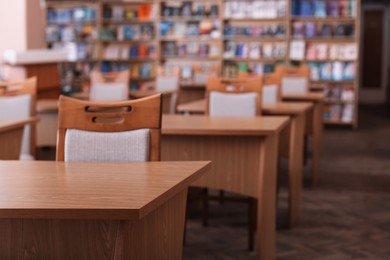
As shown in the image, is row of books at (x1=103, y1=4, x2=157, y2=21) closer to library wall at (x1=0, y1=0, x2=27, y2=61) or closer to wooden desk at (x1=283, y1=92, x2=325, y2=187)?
library wall at (x1=0, y1=0, x2=27, y2=61)

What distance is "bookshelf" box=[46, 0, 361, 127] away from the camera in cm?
1102

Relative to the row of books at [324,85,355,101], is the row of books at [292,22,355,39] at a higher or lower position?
higher

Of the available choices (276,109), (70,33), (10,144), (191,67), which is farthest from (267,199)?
(70,33)

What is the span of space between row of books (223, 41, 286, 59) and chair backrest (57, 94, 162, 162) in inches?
341

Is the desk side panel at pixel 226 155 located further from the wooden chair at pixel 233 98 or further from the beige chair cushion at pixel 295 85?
the beige chair cushion at pixel 295 85

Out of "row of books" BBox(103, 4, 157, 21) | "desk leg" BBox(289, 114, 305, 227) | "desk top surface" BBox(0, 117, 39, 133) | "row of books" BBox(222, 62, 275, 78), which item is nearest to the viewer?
"desk top surface" BBox(0, 117, 39, 133)

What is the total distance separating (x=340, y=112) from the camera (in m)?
11.1

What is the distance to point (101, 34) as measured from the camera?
1191cm

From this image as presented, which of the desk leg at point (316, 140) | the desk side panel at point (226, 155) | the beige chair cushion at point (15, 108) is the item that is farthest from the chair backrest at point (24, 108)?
the desk leg at point (316, 140)

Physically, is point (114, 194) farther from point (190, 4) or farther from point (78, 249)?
point (190, 4)

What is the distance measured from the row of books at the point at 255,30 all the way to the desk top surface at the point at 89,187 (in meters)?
8.95

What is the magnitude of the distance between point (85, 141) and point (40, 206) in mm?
971

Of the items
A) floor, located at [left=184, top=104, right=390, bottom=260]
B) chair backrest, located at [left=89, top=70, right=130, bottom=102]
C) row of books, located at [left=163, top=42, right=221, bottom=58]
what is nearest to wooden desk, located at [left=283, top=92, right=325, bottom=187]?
floor, located at [left=184, top=104, right=390, bottom=260]

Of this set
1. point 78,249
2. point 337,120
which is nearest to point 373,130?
point 337,120
